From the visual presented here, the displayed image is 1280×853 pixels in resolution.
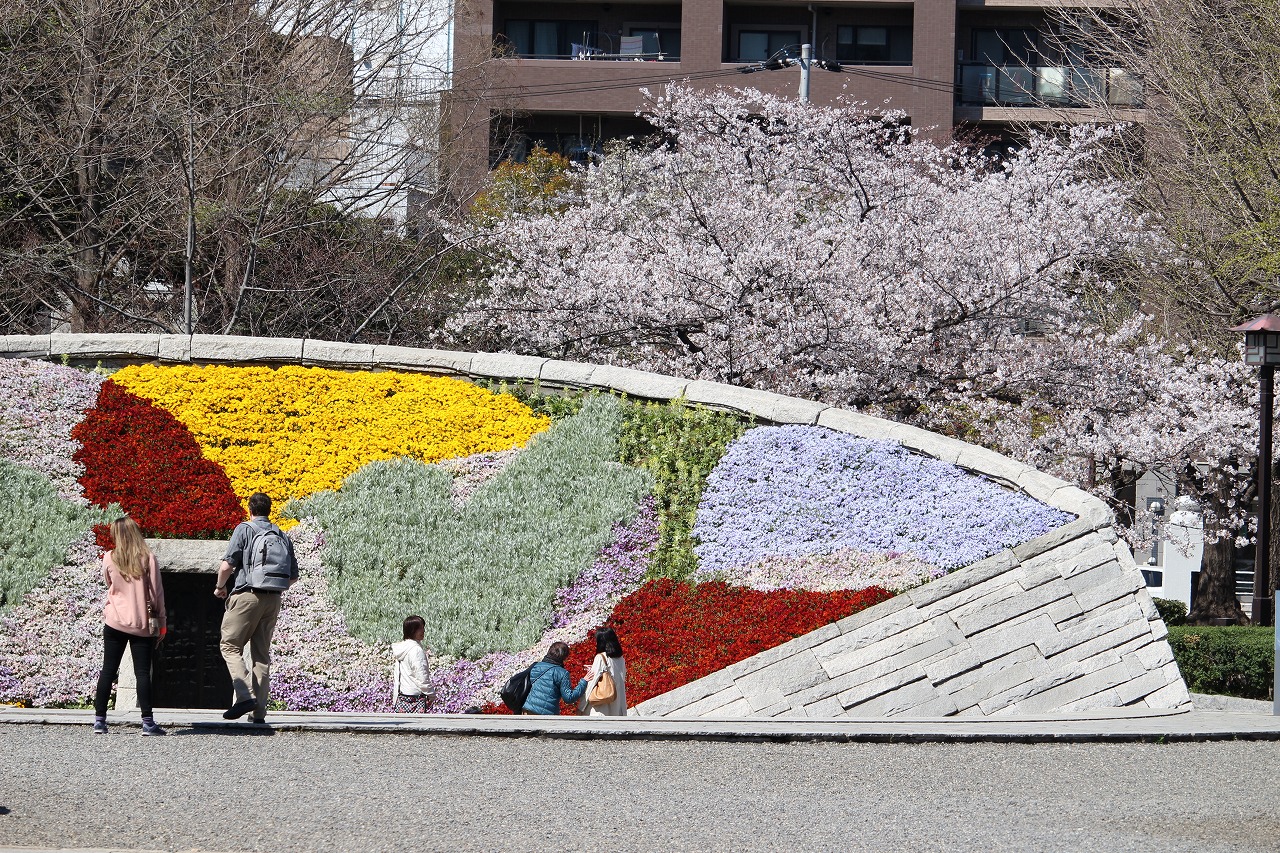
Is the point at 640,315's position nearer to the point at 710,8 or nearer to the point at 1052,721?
the point at 1052,721

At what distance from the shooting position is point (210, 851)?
659cm

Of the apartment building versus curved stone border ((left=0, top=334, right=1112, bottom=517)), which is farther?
the apartment building

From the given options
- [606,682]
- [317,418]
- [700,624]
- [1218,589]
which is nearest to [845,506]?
[700,624]

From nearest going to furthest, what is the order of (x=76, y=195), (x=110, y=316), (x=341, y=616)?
(x=341, y=616), (x=76, y=195), (x=110, y=316)

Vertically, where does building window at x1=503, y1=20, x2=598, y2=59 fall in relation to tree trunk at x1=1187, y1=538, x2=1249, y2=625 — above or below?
above

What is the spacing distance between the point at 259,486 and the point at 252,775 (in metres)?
7.79

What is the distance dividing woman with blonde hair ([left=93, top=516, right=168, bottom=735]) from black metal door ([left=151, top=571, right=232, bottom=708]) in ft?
15.2

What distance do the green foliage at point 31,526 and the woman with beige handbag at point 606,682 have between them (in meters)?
5.96

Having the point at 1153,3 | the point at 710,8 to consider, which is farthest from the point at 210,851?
the point at 710,8

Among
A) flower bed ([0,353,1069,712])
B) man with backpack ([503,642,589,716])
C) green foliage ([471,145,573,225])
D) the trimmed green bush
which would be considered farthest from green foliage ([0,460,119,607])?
green foliage ([471,145,573,225])

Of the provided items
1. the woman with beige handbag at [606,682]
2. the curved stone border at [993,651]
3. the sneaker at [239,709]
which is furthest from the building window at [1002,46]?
the sneaker at [239,709]

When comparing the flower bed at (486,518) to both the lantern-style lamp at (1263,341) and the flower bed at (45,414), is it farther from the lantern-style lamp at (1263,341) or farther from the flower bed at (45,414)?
the lantern-style lamp at (1263,341)

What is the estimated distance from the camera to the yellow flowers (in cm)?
1623

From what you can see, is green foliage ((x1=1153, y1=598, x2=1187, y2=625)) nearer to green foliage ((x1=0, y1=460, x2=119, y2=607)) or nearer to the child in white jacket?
the child in white jacket
